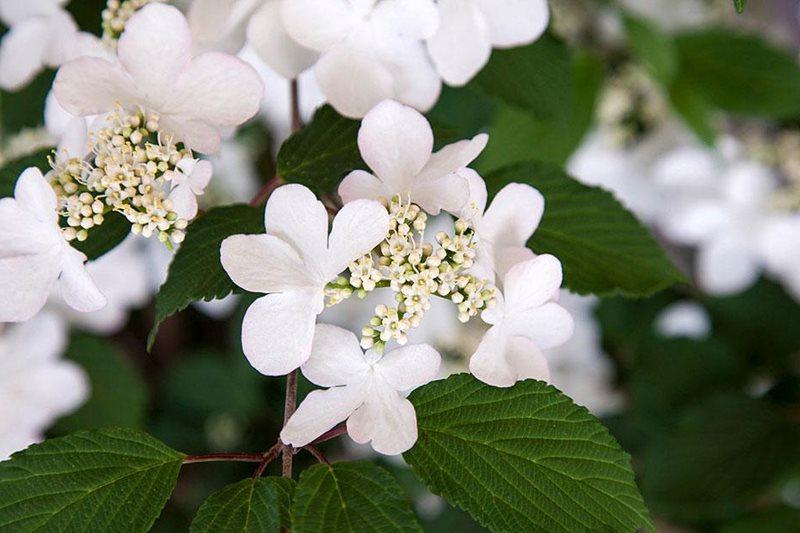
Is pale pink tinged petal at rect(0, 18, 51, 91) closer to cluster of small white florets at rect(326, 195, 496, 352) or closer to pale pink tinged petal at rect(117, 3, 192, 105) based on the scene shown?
pale pink tinged petal at rect(117, 3, 192, 105)

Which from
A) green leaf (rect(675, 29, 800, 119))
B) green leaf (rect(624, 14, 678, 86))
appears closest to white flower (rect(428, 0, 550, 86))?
green leaf (rect(624, 14, 678, 86))

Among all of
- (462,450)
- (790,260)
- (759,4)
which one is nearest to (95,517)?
(462,450)

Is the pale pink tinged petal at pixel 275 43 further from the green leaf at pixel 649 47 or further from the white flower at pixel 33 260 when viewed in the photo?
the green leaf at pixel 649 47

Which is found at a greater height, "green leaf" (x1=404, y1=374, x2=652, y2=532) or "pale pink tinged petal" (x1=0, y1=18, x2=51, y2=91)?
"pale pink tinged petal" (x1=0, y1=18, x2=51, y2=91)

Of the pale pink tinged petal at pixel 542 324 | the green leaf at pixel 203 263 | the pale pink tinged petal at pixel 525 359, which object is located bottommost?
the pale pink tinged petal at pixel 525 359

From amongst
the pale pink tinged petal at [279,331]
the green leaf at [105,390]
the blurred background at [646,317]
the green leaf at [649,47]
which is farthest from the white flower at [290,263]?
the green leaf at [105,390]

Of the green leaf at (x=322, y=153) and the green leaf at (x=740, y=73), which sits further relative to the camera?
the green leaf at (x=740, y=73)

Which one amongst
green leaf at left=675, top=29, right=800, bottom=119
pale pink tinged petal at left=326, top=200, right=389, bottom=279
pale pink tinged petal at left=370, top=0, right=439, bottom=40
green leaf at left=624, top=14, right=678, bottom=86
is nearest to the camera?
pale pink tinged petal at left=326, top=200, right=389, bottom=279

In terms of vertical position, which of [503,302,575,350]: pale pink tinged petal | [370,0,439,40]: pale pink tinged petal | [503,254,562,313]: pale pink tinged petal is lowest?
[503,302,575,350]: pale pink tinged petal
